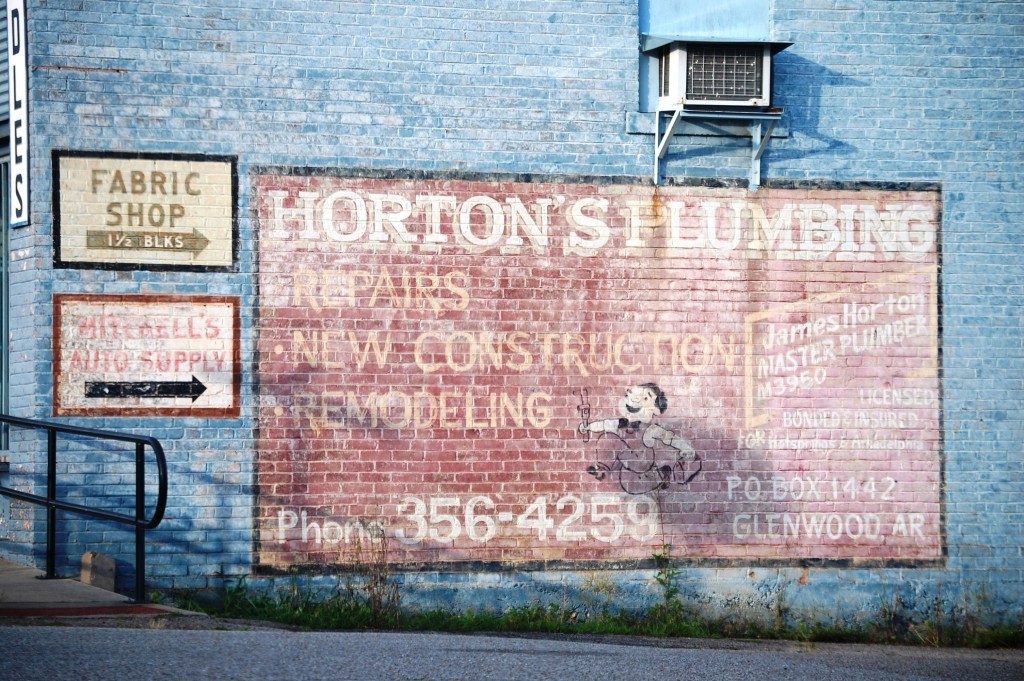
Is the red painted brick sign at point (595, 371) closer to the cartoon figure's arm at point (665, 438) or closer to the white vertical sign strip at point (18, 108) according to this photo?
the cartoon figure's arm at point (665, 438)

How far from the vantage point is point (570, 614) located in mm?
9914

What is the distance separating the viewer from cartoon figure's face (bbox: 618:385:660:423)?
33.4 feet

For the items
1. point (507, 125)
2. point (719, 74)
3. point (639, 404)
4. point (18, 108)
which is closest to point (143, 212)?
point (18, 108)

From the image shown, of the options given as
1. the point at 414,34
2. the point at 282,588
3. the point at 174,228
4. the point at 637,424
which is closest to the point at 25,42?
the point at 174,228

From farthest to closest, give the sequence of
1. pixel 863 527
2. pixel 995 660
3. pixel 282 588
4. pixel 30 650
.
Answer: pixel 863 527 → pixel 282 588 → pixel 995 660 → pixel 30 650

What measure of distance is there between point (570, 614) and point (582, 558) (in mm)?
493

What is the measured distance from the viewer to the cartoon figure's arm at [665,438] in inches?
401

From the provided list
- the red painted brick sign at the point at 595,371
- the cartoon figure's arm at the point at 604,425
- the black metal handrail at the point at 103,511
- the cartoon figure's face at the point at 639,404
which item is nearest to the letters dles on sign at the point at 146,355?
the red painted brick sign at the point at 595,371

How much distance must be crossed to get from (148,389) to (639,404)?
4251mm

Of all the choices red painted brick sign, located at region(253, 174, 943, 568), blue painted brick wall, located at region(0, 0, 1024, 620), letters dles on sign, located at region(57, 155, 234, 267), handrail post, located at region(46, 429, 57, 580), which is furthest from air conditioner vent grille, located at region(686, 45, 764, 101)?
handrail post, located at region(46, 429, 57, 580)

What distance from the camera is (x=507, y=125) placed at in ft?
33.2

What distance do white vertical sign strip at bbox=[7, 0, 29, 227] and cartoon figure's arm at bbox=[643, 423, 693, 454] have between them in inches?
223

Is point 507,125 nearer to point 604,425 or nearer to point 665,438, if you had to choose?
point 604,425

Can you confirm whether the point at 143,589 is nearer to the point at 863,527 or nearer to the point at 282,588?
the point at 282,588
